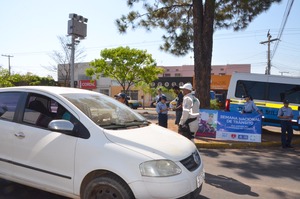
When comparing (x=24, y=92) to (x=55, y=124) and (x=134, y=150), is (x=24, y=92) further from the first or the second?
(x=134, y=150)

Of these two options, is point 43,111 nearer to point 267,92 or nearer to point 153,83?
point 267,92

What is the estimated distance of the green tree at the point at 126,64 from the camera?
3116 centimetres

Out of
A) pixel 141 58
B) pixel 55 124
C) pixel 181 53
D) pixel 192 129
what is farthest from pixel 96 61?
pixel 55 124

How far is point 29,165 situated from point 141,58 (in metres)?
27.7

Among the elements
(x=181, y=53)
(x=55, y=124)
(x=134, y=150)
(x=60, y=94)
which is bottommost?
(x=134, y=150)

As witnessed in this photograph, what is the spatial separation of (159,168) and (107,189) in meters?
0.67

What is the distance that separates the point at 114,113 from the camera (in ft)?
15.3

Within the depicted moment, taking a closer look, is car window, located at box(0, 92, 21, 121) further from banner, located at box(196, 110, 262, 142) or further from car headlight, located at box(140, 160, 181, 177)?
banner, located at box(196, 110, 262, 142)

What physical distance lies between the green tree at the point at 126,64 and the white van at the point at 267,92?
18.8m

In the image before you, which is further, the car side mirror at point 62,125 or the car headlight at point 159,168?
the car side mirror at point 62,125

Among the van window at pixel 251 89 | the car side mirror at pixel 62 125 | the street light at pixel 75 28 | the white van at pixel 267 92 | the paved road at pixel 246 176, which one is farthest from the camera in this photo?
the van window at pixel 251 89

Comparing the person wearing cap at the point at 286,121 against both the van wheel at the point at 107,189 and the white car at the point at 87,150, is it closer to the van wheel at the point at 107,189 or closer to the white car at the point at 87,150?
the white car at the point at 87,150

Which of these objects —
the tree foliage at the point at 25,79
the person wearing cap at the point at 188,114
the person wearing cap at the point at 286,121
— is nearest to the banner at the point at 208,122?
the person wearing cap at the point at 286,121

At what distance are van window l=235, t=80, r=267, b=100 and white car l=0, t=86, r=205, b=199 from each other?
9.11 m
